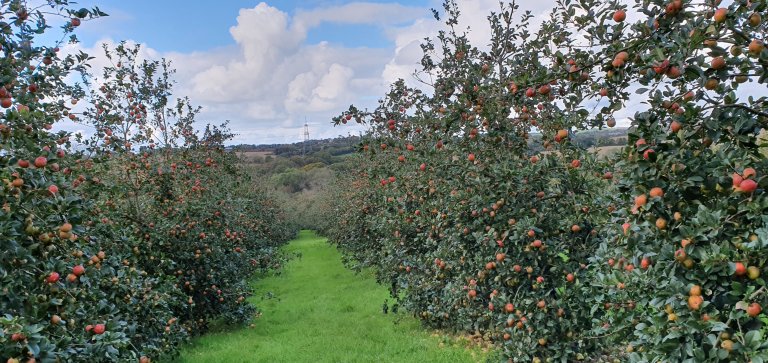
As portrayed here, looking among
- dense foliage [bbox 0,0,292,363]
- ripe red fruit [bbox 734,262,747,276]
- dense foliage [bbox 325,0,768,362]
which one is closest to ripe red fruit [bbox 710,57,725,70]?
dense foliage [bbox 325,0,768,362]

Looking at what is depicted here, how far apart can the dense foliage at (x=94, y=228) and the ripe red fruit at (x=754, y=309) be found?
149 inches

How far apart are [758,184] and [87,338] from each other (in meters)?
4.56

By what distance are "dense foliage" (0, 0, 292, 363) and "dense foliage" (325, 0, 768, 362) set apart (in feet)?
11.0

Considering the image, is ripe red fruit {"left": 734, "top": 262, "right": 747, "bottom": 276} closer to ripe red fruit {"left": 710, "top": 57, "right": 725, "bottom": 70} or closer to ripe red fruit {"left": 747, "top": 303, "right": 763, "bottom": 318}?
ripe red fruit {"left": 747, "top": 303, "right": 763, "bottom": 318}

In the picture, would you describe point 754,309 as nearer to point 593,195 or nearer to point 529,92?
point 529,92

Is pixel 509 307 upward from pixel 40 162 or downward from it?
downward

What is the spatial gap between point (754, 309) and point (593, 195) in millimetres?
3531

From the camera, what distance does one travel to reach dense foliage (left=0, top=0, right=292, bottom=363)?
11.3 feet

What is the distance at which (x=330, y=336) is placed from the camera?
406 inches

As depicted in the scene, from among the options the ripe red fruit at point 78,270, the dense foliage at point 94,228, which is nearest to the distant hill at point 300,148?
the dense foliage at point 94,228

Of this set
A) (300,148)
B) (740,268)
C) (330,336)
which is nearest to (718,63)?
(740,268)

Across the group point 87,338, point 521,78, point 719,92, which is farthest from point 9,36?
point 719,92

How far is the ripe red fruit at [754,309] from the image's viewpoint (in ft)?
7.73

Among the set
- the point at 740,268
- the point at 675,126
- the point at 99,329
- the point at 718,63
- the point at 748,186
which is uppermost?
the point at 718,63
